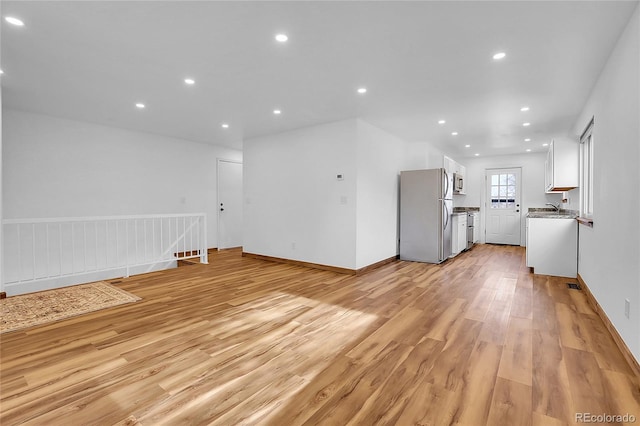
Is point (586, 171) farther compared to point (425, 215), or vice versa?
point (425, 215)

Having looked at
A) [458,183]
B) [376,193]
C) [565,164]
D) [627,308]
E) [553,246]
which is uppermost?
[565,164]

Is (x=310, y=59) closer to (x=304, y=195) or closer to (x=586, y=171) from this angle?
(x=304, y=195)

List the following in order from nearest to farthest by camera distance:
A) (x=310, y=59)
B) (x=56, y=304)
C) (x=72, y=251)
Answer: (x=310, y=59)
(x=56, y=304)
(x=72, y=251)

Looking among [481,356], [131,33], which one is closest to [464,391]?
[481,356]

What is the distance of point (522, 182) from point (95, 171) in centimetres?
975

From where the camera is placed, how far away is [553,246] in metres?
4.43

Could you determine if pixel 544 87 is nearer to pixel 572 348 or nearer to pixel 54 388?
pixel 572 348

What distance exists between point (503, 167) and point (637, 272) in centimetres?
709

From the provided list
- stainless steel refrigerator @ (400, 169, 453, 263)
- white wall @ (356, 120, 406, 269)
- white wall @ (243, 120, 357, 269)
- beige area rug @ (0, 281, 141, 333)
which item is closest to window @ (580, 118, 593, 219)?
stainless steel refrigerator @ (400, 169, 453, 263)

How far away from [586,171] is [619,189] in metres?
2.72

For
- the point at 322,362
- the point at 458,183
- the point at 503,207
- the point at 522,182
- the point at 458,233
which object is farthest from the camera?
the point at 503,207

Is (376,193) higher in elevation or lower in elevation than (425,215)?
higher

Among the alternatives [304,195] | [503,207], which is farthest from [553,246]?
[503,207]

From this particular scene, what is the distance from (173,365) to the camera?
2.00m
